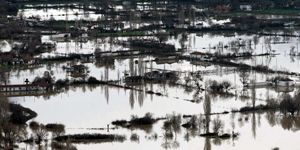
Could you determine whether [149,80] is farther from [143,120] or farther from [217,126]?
[217,126]

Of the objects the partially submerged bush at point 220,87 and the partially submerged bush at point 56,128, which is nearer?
the partially submerged bush at point 56,128

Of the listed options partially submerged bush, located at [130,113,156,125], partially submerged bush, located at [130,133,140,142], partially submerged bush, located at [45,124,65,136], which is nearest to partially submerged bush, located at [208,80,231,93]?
partially submerged bush, located at [130,113,156,125]

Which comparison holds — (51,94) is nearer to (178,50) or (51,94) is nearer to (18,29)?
(178,50)

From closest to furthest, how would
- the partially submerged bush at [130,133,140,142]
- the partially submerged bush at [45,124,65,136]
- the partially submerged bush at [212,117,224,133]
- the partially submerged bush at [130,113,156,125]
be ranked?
the partially submerged bush at [130,133,140,142]
the partially submerged bush at [212,117,224,133]
the partially submerged bush at [45,124,65,136]
the partially submerged bush at [130,113,156,125]

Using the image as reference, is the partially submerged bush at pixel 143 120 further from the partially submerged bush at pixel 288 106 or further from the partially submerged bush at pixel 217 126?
the partially submerged bush at pixel 288 106

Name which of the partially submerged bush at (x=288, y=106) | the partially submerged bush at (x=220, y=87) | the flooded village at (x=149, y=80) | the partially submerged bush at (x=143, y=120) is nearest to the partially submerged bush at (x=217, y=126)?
the flooded village at (x=149, y=80)

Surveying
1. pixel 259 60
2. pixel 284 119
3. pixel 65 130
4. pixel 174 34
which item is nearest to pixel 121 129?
pixel 65 130

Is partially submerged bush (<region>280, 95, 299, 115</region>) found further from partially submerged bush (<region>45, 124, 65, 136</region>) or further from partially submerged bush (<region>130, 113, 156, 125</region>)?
partially submerged bush (<region>45, 124, 65, 136</region>)

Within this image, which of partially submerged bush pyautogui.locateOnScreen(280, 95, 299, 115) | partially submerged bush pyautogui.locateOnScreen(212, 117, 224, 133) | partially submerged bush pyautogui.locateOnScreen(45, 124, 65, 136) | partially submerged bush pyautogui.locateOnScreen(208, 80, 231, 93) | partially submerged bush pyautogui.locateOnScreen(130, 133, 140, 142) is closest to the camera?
partially submerged bush pyautogui.locateOnScreen(130, 133, 140, 142)
